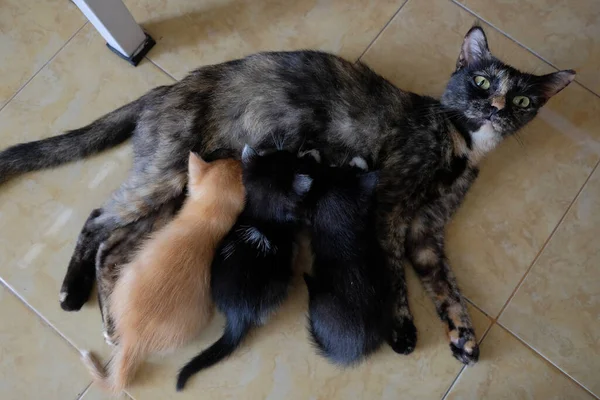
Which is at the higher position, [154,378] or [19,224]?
[19,224]

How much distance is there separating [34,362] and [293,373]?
0.73 m

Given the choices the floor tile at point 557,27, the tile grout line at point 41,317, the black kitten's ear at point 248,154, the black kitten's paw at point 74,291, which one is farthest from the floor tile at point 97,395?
the floor tile at point 557,27

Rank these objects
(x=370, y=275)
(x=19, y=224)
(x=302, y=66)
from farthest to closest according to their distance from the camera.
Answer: (x=19, y=224) → (x=302, y=66) → (x=370, y=275)

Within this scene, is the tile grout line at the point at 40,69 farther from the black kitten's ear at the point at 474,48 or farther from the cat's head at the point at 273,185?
the black kitten's ear at the point at 474,48

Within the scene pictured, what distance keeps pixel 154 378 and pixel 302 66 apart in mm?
960

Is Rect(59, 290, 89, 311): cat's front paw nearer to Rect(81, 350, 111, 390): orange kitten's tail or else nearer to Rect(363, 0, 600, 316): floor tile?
Rect(81, 350, 111, 390): orange kitten's tail

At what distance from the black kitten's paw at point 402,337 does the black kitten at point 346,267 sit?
13 centimetres

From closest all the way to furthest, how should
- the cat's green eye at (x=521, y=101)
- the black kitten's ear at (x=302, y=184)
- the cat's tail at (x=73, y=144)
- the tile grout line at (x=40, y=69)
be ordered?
the black kitten's ear at (x=302, y=184)
the cat's green eye at (x=521, y=101)
the cat's tail at (x=73, y=144)
the tile grout line at (x=40, y=69)

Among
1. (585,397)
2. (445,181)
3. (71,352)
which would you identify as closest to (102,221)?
(71,352)

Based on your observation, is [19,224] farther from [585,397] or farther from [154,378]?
[585,397]

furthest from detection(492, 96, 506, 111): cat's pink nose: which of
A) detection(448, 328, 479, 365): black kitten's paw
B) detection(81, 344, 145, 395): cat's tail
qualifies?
detection(81, 344, 145, 395): cat's tail

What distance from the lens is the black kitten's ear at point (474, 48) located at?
4.52ft

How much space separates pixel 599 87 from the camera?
1635mm

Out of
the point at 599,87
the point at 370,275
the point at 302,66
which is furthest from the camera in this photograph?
the point at 599,87
